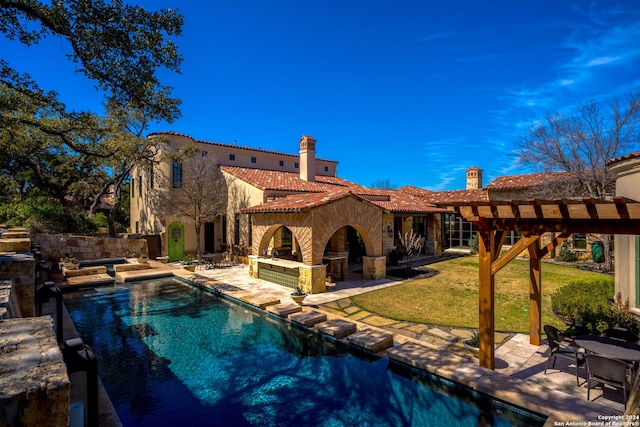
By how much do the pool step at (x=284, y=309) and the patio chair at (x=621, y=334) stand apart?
26.7 feet

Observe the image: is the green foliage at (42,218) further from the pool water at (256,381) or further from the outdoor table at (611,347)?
the outdoor table at (611,347)

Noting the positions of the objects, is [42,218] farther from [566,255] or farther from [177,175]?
[566,255]

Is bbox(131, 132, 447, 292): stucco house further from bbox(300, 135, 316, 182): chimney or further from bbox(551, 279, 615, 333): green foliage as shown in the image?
bbox(551, 279, 615, 333): green foliage

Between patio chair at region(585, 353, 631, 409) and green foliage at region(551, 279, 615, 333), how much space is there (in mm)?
2997

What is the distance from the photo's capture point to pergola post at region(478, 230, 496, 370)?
22.2 ft

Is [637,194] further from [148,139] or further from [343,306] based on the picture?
[148,139]

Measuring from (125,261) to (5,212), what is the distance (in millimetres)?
9882

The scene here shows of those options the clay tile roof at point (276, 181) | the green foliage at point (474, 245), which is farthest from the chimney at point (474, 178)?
the clay tile roof at point (276, 181)

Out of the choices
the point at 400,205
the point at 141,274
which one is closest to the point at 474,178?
the point at 400,205

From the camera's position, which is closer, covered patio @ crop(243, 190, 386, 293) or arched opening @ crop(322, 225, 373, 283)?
covered patio @ crop(243, 190, 386, 293)

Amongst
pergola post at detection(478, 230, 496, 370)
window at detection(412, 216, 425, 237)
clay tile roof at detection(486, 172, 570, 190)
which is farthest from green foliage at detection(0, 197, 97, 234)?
clay tile roof at detection(486, 172, 570, 190)

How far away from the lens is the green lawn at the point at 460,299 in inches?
408

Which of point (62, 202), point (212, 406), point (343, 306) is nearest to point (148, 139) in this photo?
point (62, 202)

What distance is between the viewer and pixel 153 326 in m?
10.5
